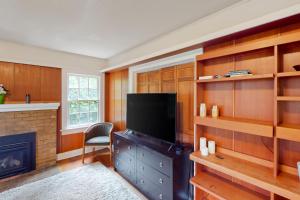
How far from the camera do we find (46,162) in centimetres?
324

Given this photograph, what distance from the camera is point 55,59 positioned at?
135 inches

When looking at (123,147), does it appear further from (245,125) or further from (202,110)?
(245,125)

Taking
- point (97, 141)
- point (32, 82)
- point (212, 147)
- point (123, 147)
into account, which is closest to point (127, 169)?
point (123, 147)

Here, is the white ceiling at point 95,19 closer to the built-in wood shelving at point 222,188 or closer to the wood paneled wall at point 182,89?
the wood paneled wall at point 182,89

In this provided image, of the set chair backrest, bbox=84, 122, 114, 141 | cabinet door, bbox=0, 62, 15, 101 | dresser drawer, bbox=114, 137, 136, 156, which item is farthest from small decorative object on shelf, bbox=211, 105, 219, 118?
cabinet door, bbox=0, 62, 15, 101

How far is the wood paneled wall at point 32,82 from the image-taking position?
2939 mm

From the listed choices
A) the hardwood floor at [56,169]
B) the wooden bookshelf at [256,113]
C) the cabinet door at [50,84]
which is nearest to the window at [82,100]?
the cabinet door at [50,84]

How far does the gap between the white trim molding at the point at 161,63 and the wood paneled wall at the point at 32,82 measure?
1669 mm

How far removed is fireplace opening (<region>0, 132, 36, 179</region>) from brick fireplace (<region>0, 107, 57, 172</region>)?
0.08m

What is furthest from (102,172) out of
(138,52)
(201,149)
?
(138,52)

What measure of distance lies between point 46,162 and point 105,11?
3.17 meters

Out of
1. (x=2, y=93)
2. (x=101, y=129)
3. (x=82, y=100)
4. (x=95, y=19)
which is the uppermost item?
(x=95, y=19)

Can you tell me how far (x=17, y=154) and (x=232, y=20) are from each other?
13.4 ft

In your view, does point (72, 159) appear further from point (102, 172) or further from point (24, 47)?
A: point (24, 47)
